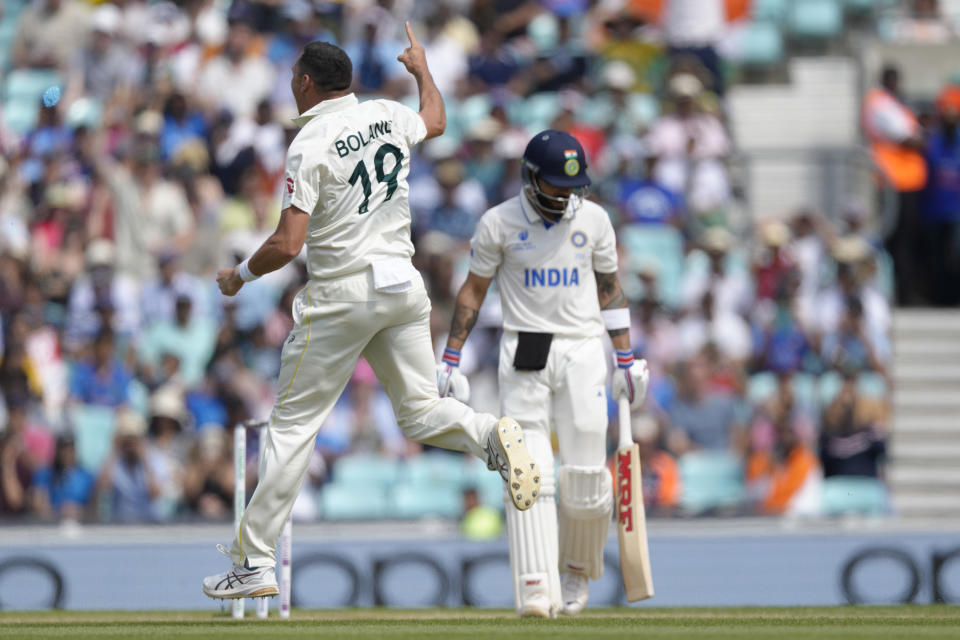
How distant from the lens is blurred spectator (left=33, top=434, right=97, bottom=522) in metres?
13.6

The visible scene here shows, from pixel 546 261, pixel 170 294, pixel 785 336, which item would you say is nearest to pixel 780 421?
pixel 785 336

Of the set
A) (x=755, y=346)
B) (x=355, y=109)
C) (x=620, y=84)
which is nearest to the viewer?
(x=355, y=109)

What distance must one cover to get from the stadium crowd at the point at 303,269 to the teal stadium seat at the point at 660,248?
3 cm

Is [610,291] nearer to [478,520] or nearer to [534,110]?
[478,520]

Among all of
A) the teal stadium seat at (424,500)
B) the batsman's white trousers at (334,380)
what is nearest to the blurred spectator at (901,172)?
the teal stadium seat at (424,500)

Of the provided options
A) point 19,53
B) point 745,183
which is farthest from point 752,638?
point 19,53

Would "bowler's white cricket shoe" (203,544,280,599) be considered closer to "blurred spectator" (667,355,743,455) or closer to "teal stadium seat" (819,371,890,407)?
"blurred spectator" (667,355,743,455)

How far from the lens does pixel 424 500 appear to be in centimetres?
1392

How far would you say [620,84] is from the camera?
17703 millimetres

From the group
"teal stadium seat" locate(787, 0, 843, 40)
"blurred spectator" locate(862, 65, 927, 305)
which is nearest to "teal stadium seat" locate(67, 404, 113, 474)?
"blurred spectator" locate(862, 65, 927, 305)

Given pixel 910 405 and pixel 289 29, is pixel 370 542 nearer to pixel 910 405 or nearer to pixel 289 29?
pixel 910 405

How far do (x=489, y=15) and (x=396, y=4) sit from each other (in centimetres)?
105

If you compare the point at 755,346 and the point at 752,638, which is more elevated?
the point at 755,346

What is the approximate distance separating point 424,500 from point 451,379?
15.3 ft
